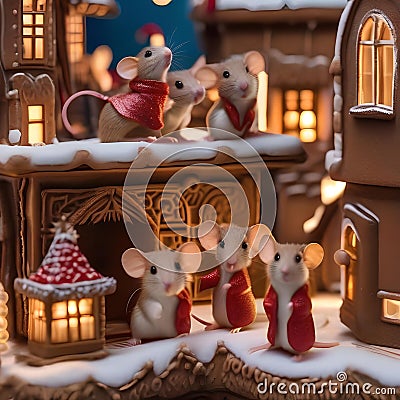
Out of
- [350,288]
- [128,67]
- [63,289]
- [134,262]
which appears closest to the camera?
[63,289]

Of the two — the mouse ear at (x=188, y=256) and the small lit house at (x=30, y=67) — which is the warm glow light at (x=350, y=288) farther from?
the small lit house at (x=30, y=67)

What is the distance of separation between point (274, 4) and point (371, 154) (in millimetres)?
1253

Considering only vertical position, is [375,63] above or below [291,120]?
above

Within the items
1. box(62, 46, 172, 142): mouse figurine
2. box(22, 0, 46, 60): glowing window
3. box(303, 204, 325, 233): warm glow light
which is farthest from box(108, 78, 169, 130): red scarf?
box(303, 204, 325, 233): warm glow light

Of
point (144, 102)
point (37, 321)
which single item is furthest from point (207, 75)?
point (37, 321)

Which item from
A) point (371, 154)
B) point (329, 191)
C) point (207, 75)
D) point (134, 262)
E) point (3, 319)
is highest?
point (207, 75)

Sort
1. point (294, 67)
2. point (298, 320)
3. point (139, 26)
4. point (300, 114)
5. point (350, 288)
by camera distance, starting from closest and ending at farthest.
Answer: point (298, 320)
point (350, 288)
point (139, 26)
point (294, 67)
point (300, 114)

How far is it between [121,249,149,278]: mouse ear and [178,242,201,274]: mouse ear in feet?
0.49

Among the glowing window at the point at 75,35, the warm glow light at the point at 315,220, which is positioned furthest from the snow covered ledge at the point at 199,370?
the glowing window at the point at 75,35

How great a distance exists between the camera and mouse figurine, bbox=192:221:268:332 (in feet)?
14.4

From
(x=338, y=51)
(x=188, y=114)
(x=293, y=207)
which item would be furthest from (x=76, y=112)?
(x=338, y=51)

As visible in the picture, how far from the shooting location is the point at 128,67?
4.50 metres

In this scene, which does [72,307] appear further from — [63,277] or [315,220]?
[315,220]

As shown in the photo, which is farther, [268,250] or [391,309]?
[391,309]
